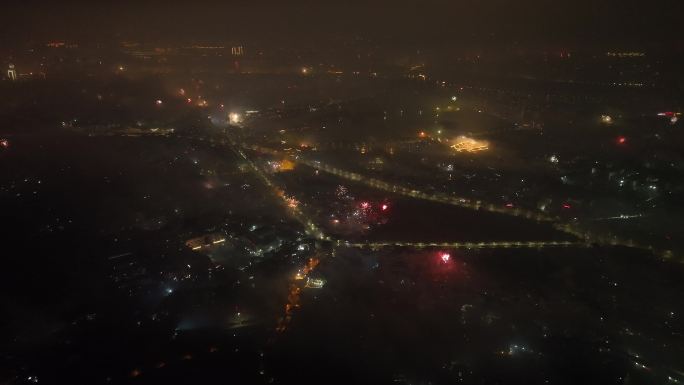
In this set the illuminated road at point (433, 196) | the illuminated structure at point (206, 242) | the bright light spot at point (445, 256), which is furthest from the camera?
the illuminated road at point (433, 196)

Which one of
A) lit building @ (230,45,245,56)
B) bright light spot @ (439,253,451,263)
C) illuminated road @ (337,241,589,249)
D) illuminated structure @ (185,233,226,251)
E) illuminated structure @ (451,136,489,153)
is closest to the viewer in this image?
bright light spot @ (439,253,451,263)

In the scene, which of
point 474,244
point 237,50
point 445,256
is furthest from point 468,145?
point 237,50

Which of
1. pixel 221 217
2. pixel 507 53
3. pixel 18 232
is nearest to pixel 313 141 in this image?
pixel 221 217

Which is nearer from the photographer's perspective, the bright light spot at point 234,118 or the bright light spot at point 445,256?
the bright light spot at point 445,256

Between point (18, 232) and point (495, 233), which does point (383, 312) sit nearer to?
point (495, 233)

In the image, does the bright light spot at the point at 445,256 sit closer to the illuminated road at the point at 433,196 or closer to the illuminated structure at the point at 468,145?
the illuminated road at the point at 433,196

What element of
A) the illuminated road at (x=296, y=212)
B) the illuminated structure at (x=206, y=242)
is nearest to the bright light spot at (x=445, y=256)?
the illuminated road at (x=296, y=212)

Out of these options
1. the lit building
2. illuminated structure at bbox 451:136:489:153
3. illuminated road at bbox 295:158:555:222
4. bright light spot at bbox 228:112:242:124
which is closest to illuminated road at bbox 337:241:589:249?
illuminated road at bbox 295:158:555:222

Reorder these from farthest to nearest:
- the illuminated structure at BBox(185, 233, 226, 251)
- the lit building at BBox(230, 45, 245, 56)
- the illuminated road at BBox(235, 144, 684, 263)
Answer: the lit building at BBox(230, 45, 245, 56) < the illuminated road at BBox(235, 144, 684, 263) < the illuminated structure at BBox(185, 233, 226, 251)

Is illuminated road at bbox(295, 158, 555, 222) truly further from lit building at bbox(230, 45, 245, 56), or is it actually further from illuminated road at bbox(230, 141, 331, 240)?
lit building at bbox(230, 45, 245, 56)
